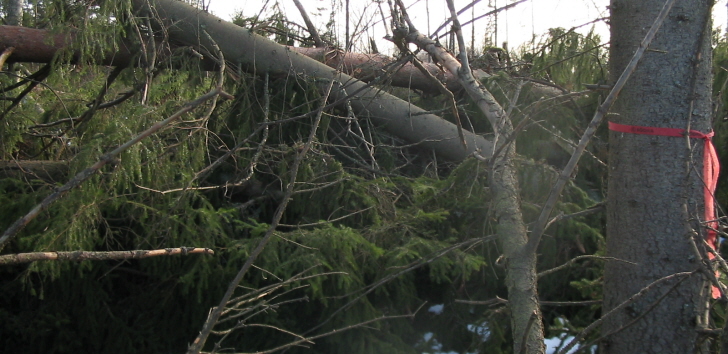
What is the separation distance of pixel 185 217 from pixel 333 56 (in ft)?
6.62

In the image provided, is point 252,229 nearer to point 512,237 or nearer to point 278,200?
point 278,200

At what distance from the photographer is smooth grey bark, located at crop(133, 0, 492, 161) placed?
411 centimetres

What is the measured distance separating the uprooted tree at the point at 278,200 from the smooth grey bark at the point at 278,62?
1 cm

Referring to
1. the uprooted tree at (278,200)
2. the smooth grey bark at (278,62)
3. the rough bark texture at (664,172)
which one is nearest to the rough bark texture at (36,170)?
the uprooted tree at (278,200)

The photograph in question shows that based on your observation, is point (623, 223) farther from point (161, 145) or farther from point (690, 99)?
point (161, 145)

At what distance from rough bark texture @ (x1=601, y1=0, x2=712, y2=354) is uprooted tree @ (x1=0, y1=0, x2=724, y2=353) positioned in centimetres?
1

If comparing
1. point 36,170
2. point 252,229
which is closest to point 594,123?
point 252,229

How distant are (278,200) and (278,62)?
1074 millimetres

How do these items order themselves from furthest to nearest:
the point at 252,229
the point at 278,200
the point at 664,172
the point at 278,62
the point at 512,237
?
1. the point at 278,62
2. the point at 278,200
3. the point at 252,229
4. the point at 664,172
5. the point at 512,237

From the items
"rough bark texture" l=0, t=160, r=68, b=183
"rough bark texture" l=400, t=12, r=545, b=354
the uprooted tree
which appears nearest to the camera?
"rough bark texture" l=400, t=12, r=545, b=354

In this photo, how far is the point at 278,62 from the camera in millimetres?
4258

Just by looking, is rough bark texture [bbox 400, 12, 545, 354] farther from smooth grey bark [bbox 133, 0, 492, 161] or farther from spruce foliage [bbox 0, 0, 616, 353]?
smooth grey bark [bbox 133, 0, 492, 161]

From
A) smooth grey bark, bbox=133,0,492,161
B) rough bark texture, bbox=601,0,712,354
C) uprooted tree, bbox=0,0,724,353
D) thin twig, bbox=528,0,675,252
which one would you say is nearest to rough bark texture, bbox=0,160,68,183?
uprooted tree, bbox=0,0,724,353

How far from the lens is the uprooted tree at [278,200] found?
2705 mm
